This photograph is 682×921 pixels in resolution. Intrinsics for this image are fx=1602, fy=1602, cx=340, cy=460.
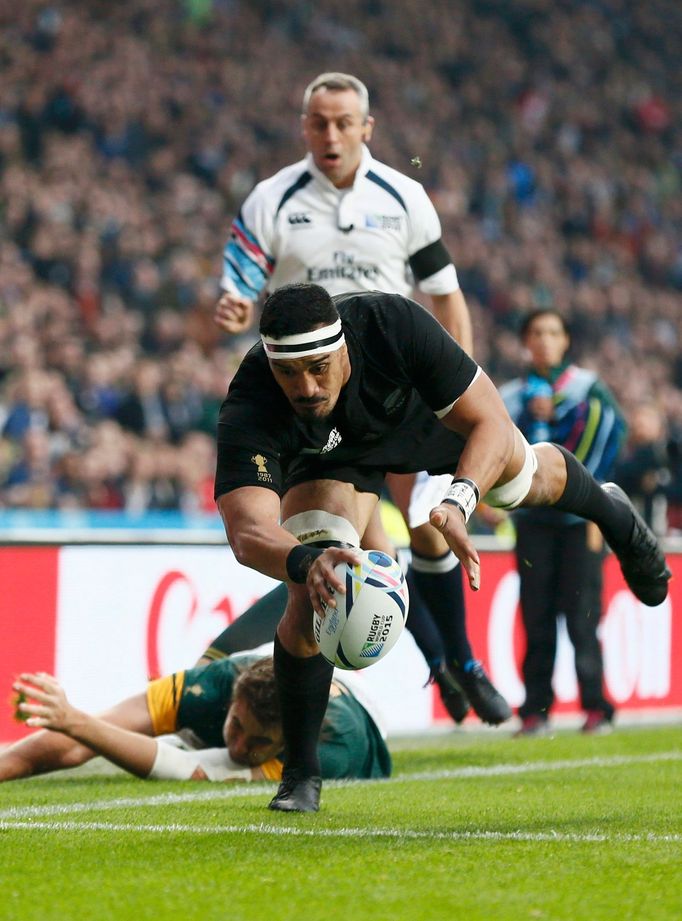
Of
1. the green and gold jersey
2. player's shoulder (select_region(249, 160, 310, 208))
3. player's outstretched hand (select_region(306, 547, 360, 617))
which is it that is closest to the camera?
player's outstretched hand (select_region(306, 547, 360, 617))

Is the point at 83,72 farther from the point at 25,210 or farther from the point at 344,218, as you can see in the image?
the point at 344,218

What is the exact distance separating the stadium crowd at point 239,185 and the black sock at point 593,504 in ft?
12.5

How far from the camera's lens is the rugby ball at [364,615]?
185 inches

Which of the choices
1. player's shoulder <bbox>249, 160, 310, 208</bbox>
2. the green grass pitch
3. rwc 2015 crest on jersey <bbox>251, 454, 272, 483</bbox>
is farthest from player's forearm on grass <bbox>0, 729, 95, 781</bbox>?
player's shoulder <bbox>249, 160, 310, 208</bbox>

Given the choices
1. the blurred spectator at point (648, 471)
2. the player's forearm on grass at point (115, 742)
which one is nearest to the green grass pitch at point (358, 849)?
the player's forearm on grass at point (115, 742)

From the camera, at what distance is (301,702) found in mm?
5434

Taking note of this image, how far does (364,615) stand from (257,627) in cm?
277

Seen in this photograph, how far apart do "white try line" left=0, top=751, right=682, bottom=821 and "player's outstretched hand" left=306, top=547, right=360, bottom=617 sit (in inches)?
56.1

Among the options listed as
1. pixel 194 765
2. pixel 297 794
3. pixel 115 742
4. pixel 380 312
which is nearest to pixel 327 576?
pixel 380 312

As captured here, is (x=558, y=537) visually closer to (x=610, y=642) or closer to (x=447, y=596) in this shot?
(x=610, y=642)

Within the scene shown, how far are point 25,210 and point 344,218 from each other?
876 centimetres

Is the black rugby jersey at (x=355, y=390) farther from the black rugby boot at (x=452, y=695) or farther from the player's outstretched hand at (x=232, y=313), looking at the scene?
the black rugby boot at (x=452, y=695)

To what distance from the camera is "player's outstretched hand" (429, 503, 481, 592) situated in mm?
4633

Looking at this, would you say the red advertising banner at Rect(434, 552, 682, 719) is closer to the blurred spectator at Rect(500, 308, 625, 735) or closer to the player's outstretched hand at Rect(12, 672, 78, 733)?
the blurred spectator at Rect(500, 308, 625, 735)
